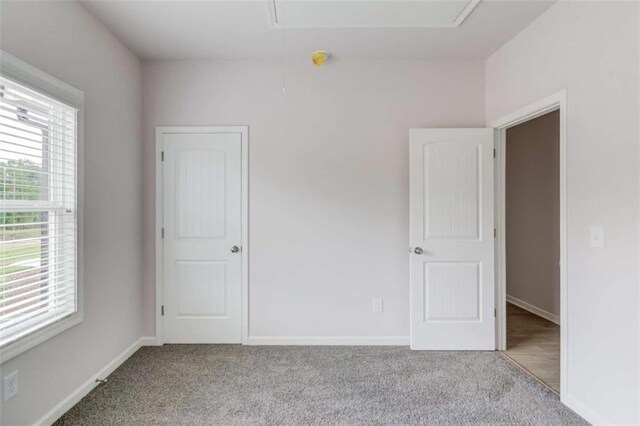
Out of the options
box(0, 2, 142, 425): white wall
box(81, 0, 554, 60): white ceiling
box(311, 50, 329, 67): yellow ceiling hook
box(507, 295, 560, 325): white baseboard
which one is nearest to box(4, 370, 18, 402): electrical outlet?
box(0, 2, 142, 425): white wall

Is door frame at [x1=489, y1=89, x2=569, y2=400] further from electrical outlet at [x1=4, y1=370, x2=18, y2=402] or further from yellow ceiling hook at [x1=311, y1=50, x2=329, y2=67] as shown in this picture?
electrical outlet at [x1=4, y1=370, x2=18, y2=402]

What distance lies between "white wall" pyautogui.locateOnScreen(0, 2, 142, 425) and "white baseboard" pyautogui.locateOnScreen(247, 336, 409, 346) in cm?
113

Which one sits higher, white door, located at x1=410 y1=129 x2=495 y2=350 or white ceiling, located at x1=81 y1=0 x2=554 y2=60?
white ceiling, located at x1=81 y1=0 x2=554 y2=60

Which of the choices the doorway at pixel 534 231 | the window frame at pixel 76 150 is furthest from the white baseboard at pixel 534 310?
the window frame at pixel 76 150

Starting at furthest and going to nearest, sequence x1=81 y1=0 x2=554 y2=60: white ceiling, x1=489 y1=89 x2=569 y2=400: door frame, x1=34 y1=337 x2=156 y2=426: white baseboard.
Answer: x1=81 y1=0 x2=554 y2=60: white ceiling < x1=489 y1=89 x2=569 y2=400: door frame < x1=34 y1=337 x2=156 y2=426: white baseboard

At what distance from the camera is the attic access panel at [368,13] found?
210cm

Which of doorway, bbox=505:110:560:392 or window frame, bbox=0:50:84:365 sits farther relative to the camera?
doorway, bbox=505:110:560:392

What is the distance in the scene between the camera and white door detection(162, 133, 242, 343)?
9.47 ft

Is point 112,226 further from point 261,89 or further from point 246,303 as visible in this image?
point 261,89

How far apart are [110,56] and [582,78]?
129 inches

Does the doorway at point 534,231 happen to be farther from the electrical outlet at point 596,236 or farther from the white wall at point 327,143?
the electrical outlet at point 596,236

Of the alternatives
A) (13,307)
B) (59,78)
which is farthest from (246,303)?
(59,78)

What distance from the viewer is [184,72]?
2.89m

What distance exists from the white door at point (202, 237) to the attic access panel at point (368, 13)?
3.59 feet
